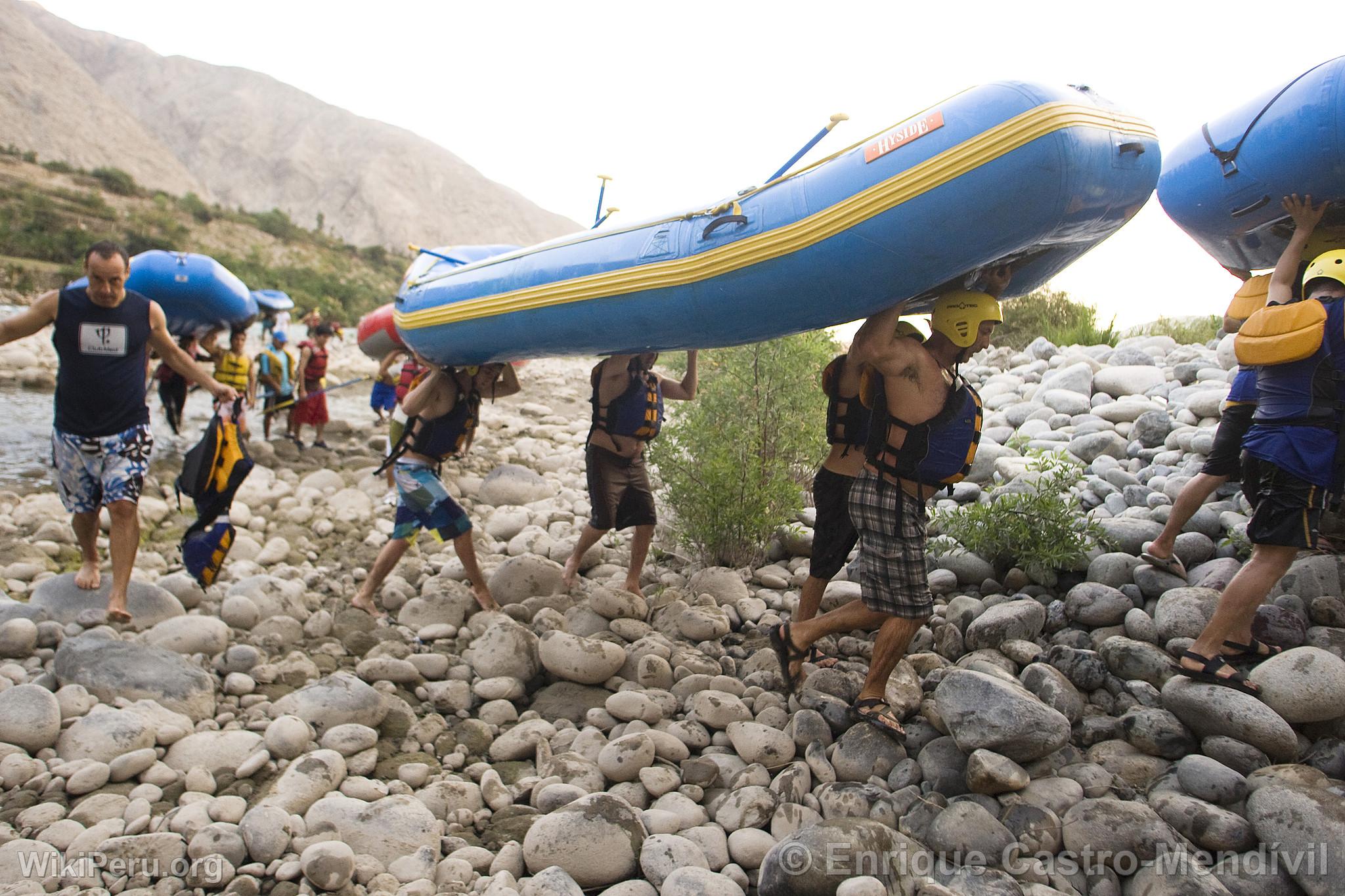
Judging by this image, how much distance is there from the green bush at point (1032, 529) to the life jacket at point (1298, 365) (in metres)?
1.23

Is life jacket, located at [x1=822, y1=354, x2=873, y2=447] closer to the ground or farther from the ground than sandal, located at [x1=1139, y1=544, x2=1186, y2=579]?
farther from the ground

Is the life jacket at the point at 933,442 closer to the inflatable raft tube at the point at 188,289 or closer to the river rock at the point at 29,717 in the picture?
the river rock at the point at 29,717

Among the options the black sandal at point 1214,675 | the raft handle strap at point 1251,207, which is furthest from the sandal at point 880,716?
the raft handle strap at point 1251,207

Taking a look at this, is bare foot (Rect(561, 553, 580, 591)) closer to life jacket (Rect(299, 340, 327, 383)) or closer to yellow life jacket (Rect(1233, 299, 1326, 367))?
yellow life jacket (Rect(1233, 299, 1326, 367))

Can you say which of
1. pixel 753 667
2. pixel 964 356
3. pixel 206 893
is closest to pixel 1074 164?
pixel 964 356

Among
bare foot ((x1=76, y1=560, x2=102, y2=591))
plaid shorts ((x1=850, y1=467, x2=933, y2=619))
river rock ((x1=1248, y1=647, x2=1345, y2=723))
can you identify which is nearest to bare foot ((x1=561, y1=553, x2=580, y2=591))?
plaid shorts ((x1=850, y1=467, x2=933, y2=619))

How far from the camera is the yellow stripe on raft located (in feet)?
9.82

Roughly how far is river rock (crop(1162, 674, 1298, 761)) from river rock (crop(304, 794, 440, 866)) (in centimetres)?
304

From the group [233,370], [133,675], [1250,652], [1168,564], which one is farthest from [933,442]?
[233,370]

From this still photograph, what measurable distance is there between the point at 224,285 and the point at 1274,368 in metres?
8.40

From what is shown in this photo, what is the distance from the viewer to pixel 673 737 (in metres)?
3.74

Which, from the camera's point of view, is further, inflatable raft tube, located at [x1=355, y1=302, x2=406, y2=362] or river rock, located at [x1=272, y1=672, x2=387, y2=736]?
inflatable raft tube, located at [x1=355, y1=302, x2=406, y2=362]

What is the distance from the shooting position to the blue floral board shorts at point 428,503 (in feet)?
16.7

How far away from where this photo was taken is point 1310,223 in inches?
151
